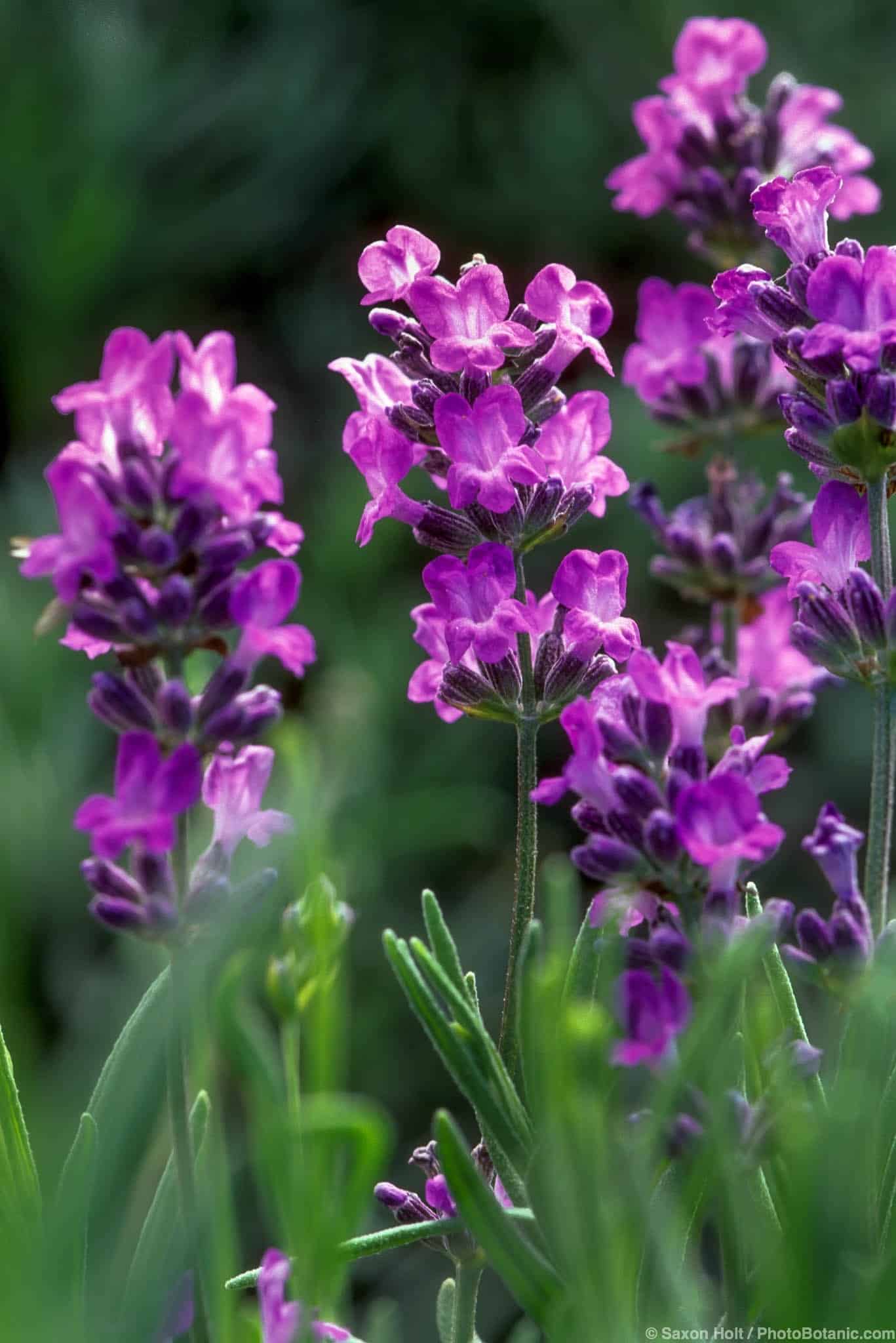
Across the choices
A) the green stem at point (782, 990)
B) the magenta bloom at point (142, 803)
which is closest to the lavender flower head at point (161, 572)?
the magenta bloom at point (142, 803)

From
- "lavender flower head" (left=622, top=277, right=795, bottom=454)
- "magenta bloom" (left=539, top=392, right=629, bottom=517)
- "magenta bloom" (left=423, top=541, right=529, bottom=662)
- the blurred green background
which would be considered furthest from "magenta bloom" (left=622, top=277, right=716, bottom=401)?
the blurred green background

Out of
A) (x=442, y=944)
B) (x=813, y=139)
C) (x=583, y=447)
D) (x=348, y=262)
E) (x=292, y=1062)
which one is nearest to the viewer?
(x=292, y=1062)

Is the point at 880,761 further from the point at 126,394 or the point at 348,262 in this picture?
the point at 348,262

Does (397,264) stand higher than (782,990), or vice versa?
(397,264)

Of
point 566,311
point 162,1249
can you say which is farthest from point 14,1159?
point 566,311

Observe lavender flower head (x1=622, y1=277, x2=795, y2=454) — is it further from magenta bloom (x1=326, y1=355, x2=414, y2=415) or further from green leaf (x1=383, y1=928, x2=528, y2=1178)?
green leaf (x1=383, y1=928, x2=528, y2=1178)

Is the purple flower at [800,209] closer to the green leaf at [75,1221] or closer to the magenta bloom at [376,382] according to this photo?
the magenta bloom at [376,382]

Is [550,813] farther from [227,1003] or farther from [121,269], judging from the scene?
[227,1003]
